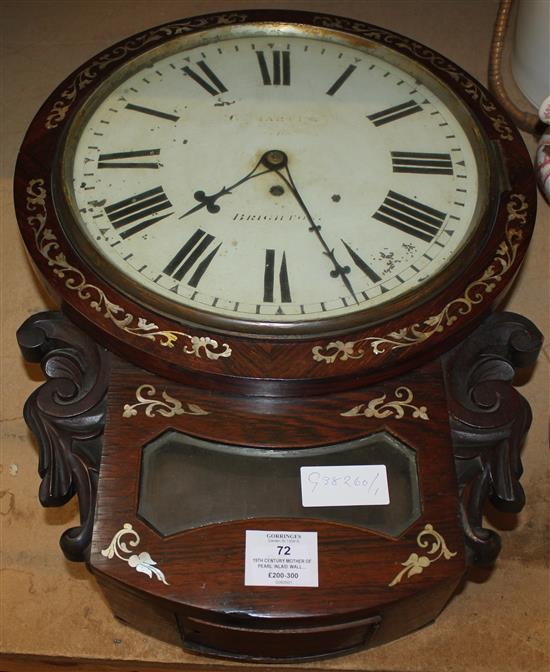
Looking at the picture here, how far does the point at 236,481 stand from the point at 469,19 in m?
1.20

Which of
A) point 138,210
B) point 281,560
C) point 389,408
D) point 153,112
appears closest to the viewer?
point 281,560

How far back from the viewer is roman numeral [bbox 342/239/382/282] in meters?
1.50

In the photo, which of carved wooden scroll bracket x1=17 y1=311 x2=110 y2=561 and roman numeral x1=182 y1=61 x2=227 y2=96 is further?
roman numeral x1=182 y1=61 x2=227 y2=96

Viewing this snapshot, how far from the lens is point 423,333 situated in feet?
4.76

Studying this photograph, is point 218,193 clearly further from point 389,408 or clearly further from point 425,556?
point 425,556

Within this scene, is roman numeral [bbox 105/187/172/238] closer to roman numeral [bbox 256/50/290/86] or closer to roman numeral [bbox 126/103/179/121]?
roman numeral [bbox 126/103/179/121]

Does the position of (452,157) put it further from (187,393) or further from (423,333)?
(187,393)

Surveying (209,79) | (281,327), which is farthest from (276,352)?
(209,79)

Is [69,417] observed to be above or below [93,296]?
below

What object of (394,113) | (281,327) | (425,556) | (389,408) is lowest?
(425,556)

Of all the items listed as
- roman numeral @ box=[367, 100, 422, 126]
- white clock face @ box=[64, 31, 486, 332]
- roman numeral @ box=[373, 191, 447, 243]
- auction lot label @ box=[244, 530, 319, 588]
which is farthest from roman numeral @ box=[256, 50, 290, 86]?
auction lot label @ box=[244, 530, 319, 588]

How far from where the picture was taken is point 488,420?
4.72 ft

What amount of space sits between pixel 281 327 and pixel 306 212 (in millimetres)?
224

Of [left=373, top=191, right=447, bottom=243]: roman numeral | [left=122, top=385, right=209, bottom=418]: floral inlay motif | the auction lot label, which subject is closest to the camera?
the auction lot label
